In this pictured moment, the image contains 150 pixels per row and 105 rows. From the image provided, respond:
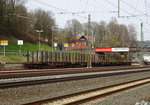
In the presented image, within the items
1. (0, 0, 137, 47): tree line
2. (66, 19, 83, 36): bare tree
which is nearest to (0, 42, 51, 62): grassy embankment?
(0, 0, 137, 47): tree line

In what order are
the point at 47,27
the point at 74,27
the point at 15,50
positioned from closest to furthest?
the point at 15,50, the point at 47,27, the point at 74,27

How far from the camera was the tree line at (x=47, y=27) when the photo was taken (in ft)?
196

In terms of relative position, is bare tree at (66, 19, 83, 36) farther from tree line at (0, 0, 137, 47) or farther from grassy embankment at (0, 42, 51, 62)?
grassy embankment at (0, 42, 51, 62)

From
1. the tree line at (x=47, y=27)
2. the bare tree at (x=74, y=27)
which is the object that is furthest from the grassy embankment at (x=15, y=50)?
the bare tree at (x=74, y=27)

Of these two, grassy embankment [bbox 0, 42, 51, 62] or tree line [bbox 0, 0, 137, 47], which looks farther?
tree line [bbox 0, 0, 137, 47]

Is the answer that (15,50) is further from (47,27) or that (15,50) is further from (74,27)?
(74,27)

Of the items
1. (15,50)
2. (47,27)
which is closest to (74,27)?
(47,27)

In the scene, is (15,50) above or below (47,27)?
below

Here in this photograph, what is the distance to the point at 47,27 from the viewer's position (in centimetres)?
8488

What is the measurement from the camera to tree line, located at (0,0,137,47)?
5984 centimetres

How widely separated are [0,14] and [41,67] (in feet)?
69.3

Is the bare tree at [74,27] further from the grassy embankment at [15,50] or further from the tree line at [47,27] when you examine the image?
the grassy embankment at [15,50]

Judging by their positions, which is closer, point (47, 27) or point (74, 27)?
point (47, 27)

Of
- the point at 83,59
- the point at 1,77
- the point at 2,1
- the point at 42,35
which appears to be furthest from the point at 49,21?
the point at 1,77
